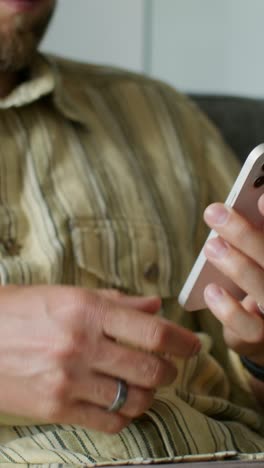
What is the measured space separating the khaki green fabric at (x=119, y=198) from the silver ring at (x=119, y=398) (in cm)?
5

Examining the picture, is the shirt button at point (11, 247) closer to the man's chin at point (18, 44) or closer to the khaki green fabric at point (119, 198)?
the khaki green fabric at point (119, 198)

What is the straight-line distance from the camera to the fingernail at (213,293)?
2.23 ft

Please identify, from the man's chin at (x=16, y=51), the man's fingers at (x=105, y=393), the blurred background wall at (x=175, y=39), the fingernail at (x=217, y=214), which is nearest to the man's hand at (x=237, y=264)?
the fingernail at (x=217, y=214)

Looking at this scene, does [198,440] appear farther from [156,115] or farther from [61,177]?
[156,115]

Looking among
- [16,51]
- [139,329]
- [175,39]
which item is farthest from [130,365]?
[175,39]

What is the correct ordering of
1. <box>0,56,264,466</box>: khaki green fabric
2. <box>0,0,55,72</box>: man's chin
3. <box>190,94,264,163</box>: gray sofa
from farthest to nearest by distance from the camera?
<box>190,94,264,163</box>: gray sofa → <box>0,0,55,72</box>: man's chin → <box>0,56,264,466</box>: khaki green fabric

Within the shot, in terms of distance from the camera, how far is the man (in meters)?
0.64

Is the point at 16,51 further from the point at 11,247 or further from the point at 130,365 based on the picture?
the point at 130,365

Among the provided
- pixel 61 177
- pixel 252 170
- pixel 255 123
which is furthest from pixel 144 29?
pixel 252 170

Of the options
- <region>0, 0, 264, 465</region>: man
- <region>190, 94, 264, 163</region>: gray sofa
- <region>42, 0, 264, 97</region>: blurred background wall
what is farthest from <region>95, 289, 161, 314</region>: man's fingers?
<region>42, 0, 264, 97</region>: blurred background wall

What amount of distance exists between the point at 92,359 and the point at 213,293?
0.13 m

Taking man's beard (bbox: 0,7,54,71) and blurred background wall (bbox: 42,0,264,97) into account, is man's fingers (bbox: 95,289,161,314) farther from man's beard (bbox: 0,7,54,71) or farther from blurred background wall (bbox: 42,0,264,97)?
blurred background wall (bbox: 42,0,264,97)

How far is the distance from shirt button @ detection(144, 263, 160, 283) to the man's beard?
0.99ft

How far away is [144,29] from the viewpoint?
62.0 inches
